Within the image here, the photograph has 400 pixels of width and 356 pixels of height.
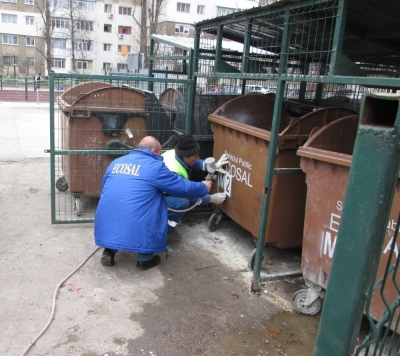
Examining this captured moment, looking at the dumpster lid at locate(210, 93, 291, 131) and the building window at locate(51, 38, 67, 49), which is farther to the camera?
the building window at locate(51, 38, 67, 49)

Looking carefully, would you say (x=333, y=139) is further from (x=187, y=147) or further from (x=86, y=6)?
(x=86, y=6)

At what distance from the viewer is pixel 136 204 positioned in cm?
368

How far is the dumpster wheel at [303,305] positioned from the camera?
3.32 m

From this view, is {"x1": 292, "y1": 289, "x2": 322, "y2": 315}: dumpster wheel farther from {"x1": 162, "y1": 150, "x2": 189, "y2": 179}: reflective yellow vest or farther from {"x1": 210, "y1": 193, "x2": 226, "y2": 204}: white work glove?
{"x1": 162, "y1": 150, "x2": 189, "y2": 179}: reflective yellow vest

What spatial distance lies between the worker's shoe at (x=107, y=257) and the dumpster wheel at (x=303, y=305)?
Result: 67.0 inches

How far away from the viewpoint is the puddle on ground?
2.90 metres

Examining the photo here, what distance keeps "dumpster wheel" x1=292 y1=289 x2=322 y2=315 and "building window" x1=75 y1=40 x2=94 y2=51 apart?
159 ft

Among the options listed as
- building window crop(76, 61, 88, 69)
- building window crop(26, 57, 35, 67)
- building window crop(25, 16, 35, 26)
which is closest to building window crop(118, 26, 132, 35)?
building window crop(76, 61, 88, 69)

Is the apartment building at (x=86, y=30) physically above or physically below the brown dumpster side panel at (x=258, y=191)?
above

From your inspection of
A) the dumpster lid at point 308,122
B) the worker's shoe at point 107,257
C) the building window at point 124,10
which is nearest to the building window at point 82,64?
the building window at point 124,10

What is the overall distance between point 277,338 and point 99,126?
310 centimetres

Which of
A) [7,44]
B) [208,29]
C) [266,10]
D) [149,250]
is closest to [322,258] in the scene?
[149,250]

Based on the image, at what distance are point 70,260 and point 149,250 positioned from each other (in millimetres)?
867

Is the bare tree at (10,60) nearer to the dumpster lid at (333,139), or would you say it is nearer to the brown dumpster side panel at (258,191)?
the brown dumpster side panel at (258,191)
